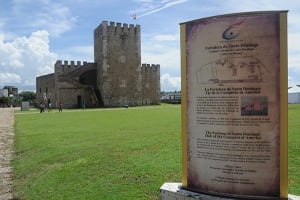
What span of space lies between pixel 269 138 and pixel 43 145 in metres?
9.15

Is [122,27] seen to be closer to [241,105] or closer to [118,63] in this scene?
[118,63]

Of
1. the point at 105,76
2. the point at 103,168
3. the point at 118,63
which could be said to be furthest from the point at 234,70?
the point at 118,63

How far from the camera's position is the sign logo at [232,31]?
4203 millimetres

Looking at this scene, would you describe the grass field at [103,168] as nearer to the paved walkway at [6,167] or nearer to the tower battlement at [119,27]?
the paved walkway at [6,167]

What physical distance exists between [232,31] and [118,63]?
49.2 m

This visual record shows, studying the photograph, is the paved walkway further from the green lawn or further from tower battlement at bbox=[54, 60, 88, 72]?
tower battlement at bbox=[54, 60, 88, 72]

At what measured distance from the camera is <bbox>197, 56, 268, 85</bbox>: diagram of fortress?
4137 mm

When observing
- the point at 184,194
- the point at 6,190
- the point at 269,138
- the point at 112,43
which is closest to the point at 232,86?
the point at 269,138

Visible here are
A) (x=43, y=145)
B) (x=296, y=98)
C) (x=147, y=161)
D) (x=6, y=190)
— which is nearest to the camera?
(x=6, y=190)

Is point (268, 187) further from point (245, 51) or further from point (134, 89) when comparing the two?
point (134, 89)

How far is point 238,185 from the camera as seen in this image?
4.20 m

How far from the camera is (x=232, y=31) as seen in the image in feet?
13.9

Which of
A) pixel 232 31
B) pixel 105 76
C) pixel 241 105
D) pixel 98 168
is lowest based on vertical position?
pixel 98 168

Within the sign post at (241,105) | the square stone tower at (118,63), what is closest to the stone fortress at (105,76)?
the square stone tower at (118,63)
